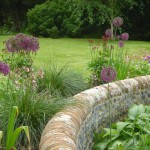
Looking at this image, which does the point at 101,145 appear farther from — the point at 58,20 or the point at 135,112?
the point at 58,20

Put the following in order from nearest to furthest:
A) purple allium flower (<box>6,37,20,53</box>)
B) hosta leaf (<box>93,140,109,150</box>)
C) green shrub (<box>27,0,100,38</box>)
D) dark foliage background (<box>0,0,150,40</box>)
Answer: purple allium flower (<box>6,37,20,53</box>) → hosta leaf (<box>93,140,109,150</box>) → dark foliage background (<box>0,0,150,40</box>) → green shrub (<box>27,0,100,38</box>)

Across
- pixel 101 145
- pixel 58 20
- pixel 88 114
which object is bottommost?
pixel 101 145

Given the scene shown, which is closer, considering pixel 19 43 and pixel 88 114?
pixel 19 43

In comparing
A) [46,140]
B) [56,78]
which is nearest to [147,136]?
[46,140]

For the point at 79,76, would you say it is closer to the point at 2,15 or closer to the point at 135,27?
the point at 135,27

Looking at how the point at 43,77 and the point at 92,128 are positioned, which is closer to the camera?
the point at 92,128

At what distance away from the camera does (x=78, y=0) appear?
21188 millimetres

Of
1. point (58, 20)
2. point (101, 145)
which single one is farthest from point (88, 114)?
point (58, 20)

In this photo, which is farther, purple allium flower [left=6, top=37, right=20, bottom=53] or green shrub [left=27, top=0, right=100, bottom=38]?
green shrub [left=27, top=0, right=100, bottom=38]

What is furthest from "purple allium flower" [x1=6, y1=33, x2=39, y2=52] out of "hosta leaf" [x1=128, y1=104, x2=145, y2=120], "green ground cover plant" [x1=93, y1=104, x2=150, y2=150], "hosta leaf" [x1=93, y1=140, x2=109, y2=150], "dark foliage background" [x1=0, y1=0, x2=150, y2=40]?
"dark foliage background" [x1=0, y1=0, x2=150, y2=40]

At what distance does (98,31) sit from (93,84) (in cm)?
1800

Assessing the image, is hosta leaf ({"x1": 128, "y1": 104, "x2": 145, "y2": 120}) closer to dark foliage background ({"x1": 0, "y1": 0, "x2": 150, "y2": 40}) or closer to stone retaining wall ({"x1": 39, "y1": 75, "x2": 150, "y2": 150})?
stone retaining wall ({"x1": 39, "y1": 75, "x2": 150, "y2": 150})

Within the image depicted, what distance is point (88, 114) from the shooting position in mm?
4367

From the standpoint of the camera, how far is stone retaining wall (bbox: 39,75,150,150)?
3139mm
